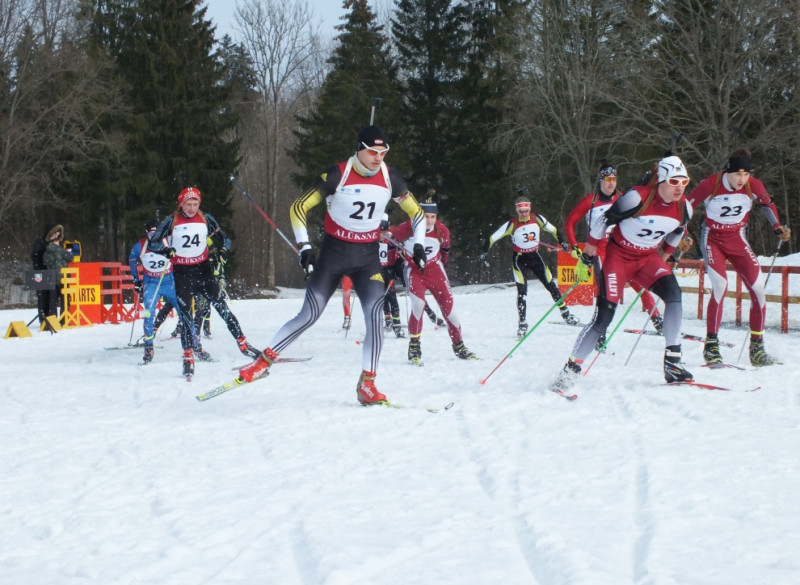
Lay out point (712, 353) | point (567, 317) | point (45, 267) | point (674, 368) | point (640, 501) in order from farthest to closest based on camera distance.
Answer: point (45, 267)
point (567, 317)
point (712, 353)
point (674, 368)
point (640, 501)

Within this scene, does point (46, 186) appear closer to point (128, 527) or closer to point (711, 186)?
point (711, 186)

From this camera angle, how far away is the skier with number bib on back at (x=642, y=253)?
21.2ft

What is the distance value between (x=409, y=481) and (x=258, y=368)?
2422mm

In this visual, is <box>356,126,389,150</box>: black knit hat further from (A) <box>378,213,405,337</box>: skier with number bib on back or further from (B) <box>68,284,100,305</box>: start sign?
(B) <box>68,284,100,305</box>: start sign

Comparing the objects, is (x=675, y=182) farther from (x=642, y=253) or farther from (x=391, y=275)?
(x=391, y=275)

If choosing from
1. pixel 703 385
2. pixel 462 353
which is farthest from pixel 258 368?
pixel 703 385

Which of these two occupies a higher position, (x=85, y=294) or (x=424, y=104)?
(x=424, y=104)

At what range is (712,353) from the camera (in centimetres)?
764

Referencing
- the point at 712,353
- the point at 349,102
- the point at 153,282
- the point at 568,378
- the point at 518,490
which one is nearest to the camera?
the point at 518,490

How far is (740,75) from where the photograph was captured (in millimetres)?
24891

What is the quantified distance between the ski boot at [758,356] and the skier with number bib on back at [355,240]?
3.83 m

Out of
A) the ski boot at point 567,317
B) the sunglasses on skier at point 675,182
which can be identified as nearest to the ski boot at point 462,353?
the sunglasses on skier at point 675,182

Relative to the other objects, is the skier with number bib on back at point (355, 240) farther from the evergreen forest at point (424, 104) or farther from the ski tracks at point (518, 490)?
the evergreen forest at point (424, 104)

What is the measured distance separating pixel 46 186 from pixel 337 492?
28.8 meters
